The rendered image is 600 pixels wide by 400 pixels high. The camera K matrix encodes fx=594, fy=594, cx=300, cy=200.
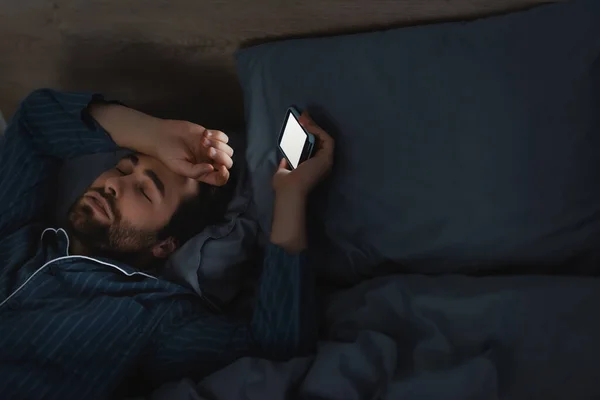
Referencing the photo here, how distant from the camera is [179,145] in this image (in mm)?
1016

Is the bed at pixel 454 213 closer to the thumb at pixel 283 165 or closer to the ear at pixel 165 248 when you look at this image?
the thumb at pixel 283 165

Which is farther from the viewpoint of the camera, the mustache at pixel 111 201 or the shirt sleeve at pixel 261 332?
the mustache at pixel 111 201

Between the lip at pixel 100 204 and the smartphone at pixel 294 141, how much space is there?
0.31 m

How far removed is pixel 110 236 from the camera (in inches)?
39.4

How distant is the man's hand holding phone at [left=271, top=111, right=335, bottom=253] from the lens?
903 mm

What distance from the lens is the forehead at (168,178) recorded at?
1.00 metres

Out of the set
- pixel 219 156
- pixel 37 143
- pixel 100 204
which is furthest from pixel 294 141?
pixel 37 143

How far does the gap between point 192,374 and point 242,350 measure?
0.29ft

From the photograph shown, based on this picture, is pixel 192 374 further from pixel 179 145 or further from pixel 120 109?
pixel 120 109

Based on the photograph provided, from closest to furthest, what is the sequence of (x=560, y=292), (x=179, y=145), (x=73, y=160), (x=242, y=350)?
(x=560, y=292), (x=242, y=350), (x=179, y=145), (x=73, y=160)

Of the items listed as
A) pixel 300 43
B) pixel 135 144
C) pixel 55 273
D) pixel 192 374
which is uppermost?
pixel 300 43

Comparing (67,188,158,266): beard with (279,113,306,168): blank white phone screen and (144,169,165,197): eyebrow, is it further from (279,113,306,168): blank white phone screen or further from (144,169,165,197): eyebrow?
(279,113,306,168): blank white phone screen

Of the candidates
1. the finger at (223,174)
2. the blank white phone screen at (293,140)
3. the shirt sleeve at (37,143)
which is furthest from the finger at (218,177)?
the shirt sleeve at (37,143)

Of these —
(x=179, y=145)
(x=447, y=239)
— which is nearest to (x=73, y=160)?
(x=179, y=145)
